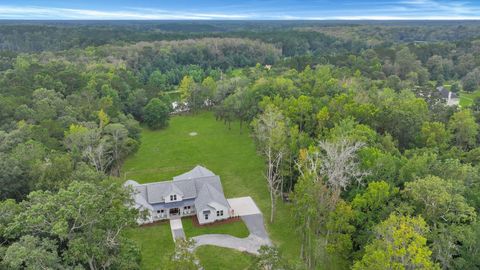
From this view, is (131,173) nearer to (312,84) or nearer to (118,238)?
(118,238)

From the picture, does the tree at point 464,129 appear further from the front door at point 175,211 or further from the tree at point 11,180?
the tree at point 11,180

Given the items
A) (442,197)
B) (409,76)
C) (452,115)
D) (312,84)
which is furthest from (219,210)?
(409,76)

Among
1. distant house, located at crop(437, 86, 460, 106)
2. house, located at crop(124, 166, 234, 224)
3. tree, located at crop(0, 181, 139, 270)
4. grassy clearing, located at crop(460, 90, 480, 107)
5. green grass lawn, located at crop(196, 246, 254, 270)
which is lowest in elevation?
grassy clearing, located at crop(460, 90, 480, 107)

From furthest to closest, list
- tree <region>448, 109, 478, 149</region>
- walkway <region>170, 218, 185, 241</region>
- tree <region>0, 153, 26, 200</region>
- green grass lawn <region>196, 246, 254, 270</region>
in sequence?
tree <region>448, 109, 478, 149</region>, walkway <region>170, 218, 185, 241</region>, tree <region>0, 153, 26, 200</region>, green grass lawn <region>196, 246, 254, 270</region>

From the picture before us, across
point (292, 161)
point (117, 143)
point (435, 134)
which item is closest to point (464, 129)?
point (435, 134)

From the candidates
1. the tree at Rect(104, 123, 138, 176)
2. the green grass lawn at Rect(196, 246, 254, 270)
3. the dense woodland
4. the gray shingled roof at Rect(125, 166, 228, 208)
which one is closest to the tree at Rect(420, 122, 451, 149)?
the dense woodland

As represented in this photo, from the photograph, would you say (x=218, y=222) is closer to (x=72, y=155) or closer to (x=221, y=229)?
(x=221, y=229)

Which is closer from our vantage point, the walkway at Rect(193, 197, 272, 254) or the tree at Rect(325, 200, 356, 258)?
the tree at Rect(325, 200, 356, 258)

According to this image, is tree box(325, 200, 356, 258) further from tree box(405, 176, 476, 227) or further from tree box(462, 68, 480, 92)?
tree box(462, 68, 480, 92)
